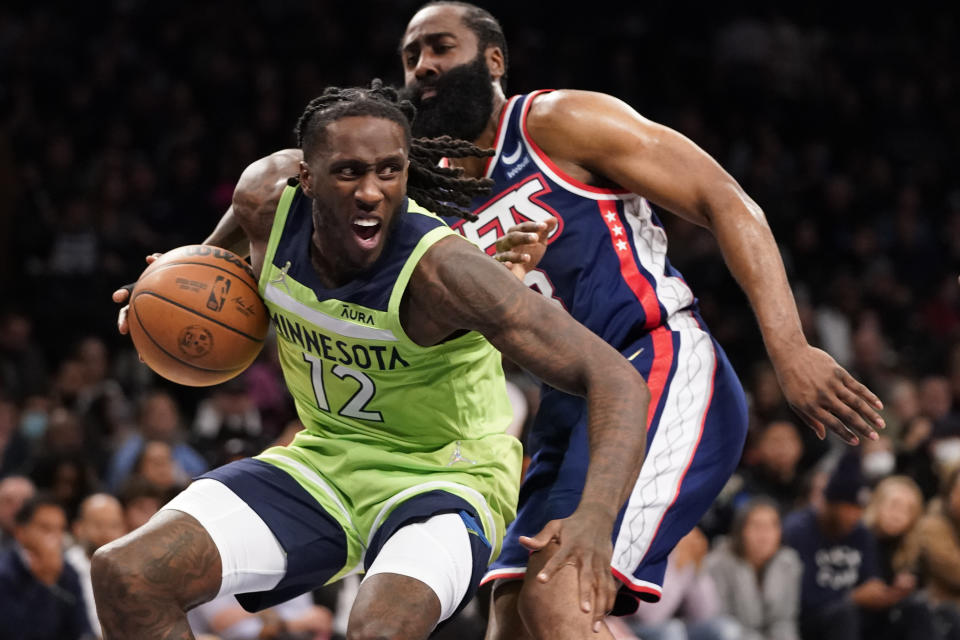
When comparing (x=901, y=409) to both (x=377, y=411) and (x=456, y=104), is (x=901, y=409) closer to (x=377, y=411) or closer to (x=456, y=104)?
(x=456, y=104)

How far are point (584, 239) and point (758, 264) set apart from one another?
497 mm

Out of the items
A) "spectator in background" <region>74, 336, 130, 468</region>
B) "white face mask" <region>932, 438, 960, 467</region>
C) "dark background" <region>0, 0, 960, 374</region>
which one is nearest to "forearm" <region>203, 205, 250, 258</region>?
"spectator in background" <region>74, 336, 130, 468</region>

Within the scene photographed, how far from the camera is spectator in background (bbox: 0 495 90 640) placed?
5.93 metres

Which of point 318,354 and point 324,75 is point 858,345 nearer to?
point 324,75

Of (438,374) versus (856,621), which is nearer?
(438,374)

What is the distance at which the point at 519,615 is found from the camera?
3670mm

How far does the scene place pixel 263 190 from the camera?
366 centimetres

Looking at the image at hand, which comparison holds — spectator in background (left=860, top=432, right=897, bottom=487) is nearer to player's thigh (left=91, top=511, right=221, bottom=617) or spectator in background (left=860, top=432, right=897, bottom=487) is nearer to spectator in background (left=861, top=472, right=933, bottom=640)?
spectator in background (left=861, top=472, right=933, bottom=640)

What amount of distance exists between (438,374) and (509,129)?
33.5 inches

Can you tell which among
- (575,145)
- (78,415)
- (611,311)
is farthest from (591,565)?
(78,415)

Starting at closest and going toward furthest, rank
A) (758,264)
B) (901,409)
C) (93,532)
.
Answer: (758,264) → (93,532) → (901,409)

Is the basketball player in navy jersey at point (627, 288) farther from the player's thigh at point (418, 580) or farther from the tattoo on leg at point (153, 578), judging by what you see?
the tattoo on leg at point (153, 578)

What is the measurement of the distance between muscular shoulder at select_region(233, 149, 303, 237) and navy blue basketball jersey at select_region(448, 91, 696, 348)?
553mm

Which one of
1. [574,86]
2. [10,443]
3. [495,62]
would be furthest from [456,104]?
[574,86]
